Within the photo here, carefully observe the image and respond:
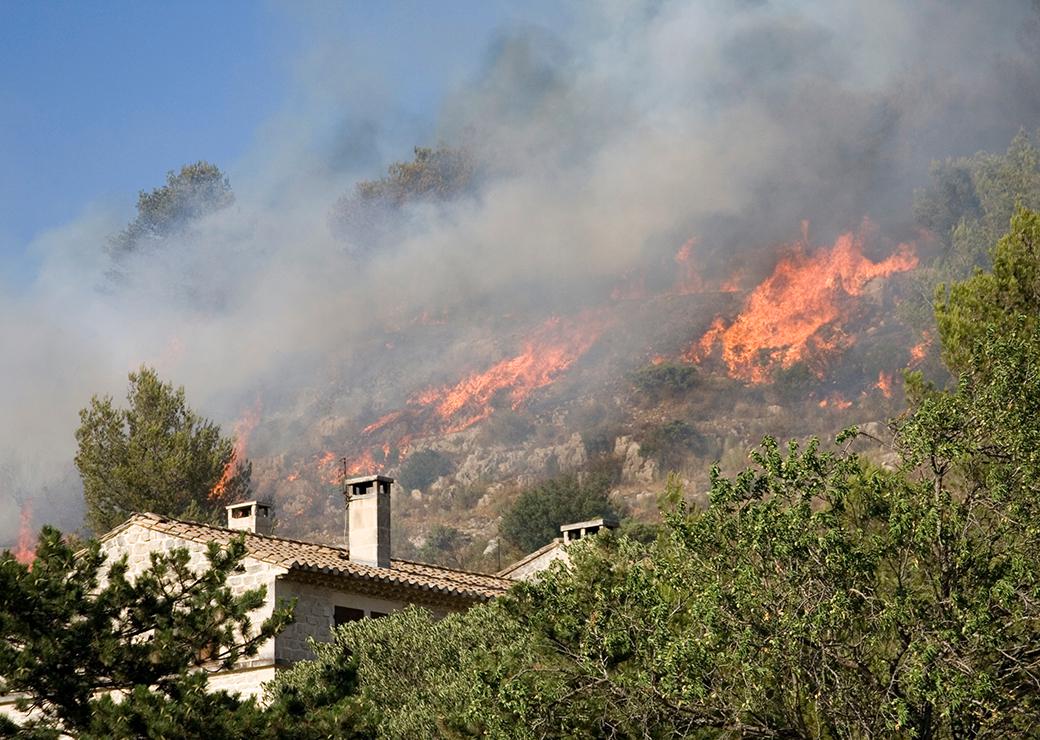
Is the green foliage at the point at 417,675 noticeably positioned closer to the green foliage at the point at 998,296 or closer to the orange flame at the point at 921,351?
the green foliage at the point at 998,296

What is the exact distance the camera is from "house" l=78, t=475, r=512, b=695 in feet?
95.0

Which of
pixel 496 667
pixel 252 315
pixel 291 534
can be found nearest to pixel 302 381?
pixel 252 315

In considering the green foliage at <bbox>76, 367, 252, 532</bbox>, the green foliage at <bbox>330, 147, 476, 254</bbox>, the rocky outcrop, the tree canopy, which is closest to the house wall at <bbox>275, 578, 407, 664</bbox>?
the tree canopy

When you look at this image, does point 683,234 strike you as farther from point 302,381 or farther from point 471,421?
point 302,381

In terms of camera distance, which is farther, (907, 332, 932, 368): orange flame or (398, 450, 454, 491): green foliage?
(398, 450, 454, 491): green foliage

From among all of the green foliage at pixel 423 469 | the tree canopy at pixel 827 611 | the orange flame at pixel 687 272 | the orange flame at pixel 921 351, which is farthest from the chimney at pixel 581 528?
the orange flame at pixel 687 272

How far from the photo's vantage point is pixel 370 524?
108ft

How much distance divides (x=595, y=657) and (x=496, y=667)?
150 centimetres

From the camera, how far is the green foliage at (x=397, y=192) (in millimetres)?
131125

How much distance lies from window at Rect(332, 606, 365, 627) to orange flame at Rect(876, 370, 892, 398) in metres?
59.5

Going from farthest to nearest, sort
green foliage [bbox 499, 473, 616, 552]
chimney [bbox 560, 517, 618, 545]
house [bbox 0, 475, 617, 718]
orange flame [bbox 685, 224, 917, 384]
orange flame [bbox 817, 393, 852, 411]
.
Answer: orange flame [bbox 685, 224, 917, 384]
orange flame [bbox 817, 393, 852, 411]
green foliage [bbox 499, 473, 616, 552]
chimney [bbox 560, 517, 618, 545]
house [bbox 0, 475, 617, 718]

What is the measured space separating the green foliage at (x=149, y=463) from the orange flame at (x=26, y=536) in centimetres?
3650

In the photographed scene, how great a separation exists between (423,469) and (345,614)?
65262 mm

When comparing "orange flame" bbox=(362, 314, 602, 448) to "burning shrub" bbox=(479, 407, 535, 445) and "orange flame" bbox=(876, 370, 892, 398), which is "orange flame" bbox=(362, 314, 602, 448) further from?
"orange flame" bbox=(876, 370, 892, 398)
